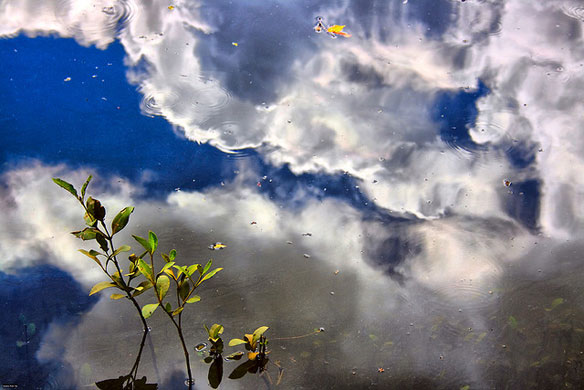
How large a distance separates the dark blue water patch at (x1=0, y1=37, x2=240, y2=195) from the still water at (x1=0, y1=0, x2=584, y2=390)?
1cm

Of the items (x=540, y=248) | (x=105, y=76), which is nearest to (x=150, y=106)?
(x=105, y=76)

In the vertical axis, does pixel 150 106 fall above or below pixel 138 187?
above

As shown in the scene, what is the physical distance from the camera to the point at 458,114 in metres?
2.72

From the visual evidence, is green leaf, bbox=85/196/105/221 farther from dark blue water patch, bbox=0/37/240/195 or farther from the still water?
dark blue water patch, bbox=0/37/240/195

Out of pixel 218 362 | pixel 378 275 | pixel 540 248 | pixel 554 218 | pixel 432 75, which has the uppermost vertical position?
pixel 432 75

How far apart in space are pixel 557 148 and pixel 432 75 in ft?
2.62

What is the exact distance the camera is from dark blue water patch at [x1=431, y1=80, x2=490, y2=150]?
2605 millimetres

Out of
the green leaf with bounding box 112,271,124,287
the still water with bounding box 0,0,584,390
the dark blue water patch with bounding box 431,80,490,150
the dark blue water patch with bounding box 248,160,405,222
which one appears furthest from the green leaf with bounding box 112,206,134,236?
the dark blue water patch with bounding box 431,80,490,150

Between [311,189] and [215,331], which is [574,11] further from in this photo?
[215,331]

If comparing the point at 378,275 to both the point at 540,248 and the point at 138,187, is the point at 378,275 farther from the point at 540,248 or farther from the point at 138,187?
the point at 138,187

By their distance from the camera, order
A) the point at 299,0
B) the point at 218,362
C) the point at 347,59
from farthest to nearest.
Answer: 1. the point at 299,0
2. the point at 347,59
3. the point at 218,362

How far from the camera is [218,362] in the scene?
1.80 m

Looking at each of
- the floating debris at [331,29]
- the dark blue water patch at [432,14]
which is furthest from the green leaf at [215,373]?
the dark blue water patch at [432,14]

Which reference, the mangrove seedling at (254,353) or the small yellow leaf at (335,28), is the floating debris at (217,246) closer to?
the mangrove seedling at (254,353)
